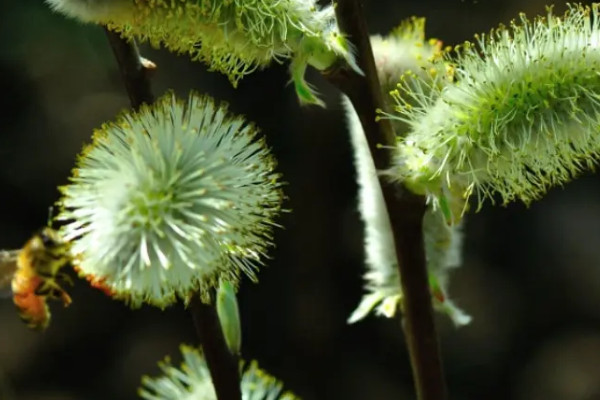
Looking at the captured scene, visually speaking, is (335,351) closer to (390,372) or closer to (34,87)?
(390,372)

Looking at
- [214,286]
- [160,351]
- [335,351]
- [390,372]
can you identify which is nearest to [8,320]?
[160,351]

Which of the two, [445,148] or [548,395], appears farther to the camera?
[548,395]

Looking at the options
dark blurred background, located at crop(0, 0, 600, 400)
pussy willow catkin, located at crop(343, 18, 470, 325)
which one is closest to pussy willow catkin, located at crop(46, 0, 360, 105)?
pussy willow catkin, located at crop(343, 18, 470, 325)

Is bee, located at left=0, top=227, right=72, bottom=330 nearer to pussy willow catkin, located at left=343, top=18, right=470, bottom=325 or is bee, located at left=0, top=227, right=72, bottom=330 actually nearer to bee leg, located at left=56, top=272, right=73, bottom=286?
bee leg, located at left=56, top=272, right=73, bottom=286

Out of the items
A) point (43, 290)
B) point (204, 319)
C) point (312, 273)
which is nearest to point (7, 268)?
point (43, 290)

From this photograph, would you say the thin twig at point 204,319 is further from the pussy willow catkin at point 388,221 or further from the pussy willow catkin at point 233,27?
the pussy willow catkin at point 388,221
